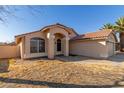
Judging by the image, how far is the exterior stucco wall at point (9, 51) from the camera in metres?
19.3

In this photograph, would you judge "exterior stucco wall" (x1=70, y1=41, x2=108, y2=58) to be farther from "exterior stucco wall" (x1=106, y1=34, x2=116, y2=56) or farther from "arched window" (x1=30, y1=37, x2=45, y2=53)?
"arched window" (x1=30, y1=37, x2=45, y2=53)

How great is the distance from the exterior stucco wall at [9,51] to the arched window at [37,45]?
456cm

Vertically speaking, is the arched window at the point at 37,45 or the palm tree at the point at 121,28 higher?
the palm tree at the point at 121,28

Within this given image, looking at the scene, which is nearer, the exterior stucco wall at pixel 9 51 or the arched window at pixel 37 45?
the arched window at pixel 37 45

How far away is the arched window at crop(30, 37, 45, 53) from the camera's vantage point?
16.0m

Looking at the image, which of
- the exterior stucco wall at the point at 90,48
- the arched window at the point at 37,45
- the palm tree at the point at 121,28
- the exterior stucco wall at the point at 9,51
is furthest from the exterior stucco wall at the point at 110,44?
the exterior stucco wall at the point at 9,51

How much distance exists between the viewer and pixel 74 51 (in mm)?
20156

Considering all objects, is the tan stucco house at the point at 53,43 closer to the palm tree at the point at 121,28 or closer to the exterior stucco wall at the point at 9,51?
the exterior stucco wall at the point at 9,51

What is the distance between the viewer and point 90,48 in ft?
58.5

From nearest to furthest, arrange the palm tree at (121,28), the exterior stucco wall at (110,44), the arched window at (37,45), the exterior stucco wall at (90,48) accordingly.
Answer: the arched window at (37,45)
the exterior stucco wall at (90,48)
the exterior stucco wall at (110,44)
the palm tree at (121,28)
